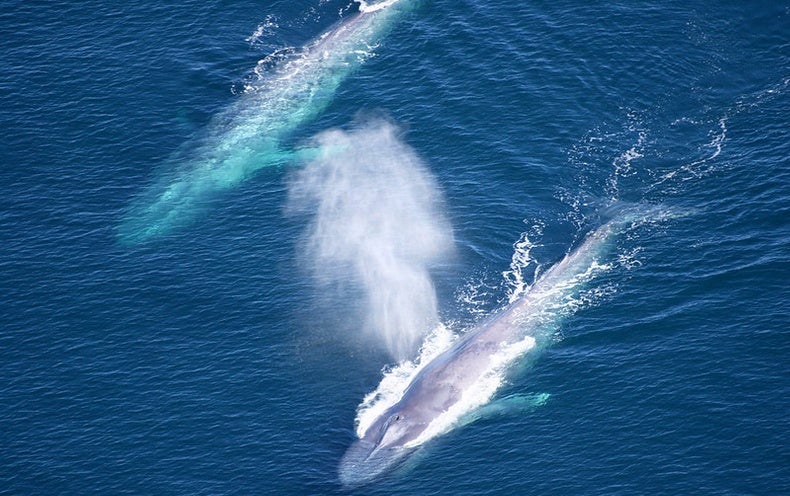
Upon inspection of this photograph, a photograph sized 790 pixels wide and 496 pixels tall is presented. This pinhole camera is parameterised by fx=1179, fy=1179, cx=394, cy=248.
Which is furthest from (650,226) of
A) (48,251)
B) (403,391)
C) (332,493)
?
(48,251)

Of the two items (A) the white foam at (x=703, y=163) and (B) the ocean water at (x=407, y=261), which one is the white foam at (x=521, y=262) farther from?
(A) the white foam at (x=703, y=163)

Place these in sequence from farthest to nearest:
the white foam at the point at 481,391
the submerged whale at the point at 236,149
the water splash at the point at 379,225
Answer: the submerged whale at the point at 236,149
the water splash at the point at 379,225
the white foam at the point at 481,391

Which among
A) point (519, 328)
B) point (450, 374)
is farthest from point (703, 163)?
point (450, 374)

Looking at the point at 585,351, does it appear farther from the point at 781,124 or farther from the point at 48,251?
the point at 48,251

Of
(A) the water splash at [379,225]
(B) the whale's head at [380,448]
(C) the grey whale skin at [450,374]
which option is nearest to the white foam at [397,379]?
(C) the grey whale skin at [450,374]

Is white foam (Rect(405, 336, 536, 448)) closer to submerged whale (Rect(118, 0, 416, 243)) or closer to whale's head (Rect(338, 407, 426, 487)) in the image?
whale's head (Rect(338, 407, 426, 487))

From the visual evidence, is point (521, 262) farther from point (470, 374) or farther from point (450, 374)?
point (450, 374)
